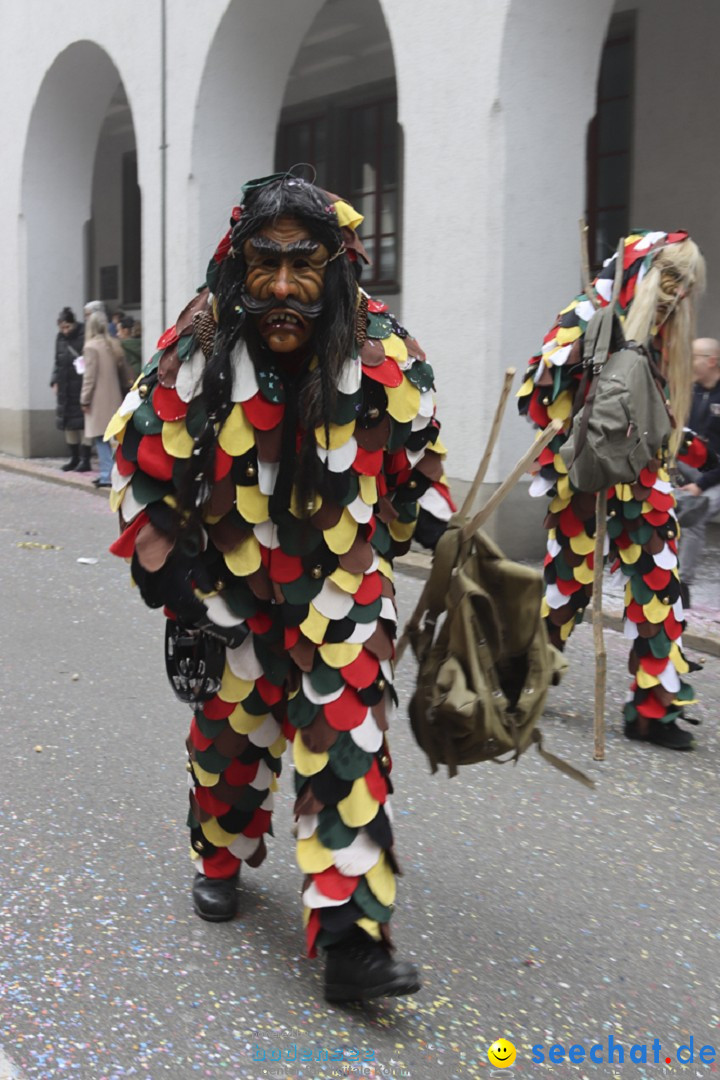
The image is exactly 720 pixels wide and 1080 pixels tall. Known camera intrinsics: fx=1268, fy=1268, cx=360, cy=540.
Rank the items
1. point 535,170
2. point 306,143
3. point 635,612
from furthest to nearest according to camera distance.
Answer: point 306,143
point 535,170
point 635,612

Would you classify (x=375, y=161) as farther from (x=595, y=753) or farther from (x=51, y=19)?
(x=595, y=753)

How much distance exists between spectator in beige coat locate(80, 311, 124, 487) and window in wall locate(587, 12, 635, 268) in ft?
15.9

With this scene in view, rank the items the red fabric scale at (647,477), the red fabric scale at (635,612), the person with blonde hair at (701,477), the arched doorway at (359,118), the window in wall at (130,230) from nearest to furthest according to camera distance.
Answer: the red fabric scale at (647,477), the red fabric scale at (635,612), the person with blonde hair at (701,477), the arched doorway at (359,118), the window in wall at (130,230)

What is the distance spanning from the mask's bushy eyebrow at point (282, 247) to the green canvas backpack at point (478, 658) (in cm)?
69

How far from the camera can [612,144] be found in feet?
35.3

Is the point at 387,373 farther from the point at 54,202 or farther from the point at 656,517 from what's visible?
the point at 54,202

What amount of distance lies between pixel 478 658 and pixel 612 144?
29.5 ft

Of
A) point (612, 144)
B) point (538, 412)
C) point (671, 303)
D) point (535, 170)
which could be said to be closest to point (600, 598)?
point (538, 412)

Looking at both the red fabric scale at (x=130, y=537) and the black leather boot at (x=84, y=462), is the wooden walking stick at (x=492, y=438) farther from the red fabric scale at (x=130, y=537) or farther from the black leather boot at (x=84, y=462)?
the black leather boot at (x=84, y=462)

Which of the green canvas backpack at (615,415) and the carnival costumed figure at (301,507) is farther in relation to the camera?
the green canvas backpack at (615,415)

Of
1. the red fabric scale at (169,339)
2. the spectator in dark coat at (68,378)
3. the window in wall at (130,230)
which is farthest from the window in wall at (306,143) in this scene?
the red fabric scale at (169,339)

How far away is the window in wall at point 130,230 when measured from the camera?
62.3 ft

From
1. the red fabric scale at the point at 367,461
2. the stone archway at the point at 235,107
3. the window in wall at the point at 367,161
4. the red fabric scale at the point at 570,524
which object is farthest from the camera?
the window in wall at the point at 367,161

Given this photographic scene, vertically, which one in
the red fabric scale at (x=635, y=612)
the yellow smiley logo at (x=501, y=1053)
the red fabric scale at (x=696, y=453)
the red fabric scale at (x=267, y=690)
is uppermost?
the red fabric scale at (x=696, y=453)
